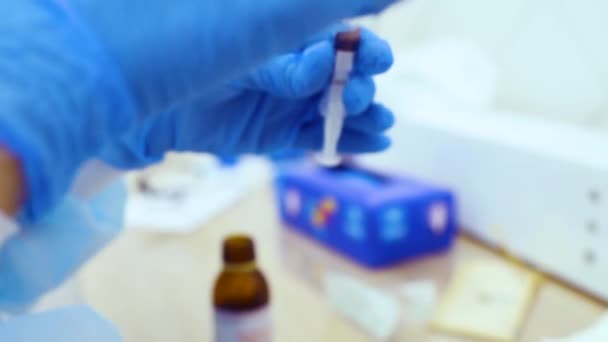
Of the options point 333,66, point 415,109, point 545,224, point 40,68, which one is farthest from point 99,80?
point 415,109

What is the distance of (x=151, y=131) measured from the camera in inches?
24.1

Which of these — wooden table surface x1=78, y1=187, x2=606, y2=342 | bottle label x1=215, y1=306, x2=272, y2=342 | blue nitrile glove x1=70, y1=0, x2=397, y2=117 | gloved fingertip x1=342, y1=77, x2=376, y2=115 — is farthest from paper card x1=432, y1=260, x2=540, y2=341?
blue nitrile glove x1=70, y1=0, x2=397, y2=117

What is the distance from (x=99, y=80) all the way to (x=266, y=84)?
21cm

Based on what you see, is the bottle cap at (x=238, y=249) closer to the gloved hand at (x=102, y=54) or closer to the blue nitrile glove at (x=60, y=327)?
the blue nitrile glove at (x=60, y=327)

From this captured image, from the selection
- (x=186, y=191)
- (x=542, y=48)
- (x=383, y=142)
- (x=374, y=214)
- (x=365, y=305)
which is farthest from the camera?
(x=186, y=191)

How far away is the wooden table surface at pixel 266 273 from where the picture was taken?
30.3 inches

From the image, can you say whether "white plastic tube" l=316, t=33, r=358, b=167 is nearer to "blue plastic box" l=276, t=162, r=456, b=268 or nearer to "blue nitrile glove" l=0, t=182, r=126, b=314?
"blue nitrile glove" l=0, t=182, r=126, b=314

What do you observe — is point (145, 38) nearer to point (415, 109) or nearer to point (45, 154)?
point (45, 154)

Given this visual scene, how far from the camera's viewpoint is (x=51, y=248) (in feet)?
1.62

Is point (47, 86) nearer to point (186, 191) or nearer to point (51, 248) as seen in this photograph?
point (51, 248)

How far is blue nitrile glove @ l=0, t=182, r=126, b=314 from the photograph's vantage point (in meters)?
0.45

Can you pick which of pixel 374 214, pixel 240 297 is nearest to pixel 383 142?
pixel 240 297

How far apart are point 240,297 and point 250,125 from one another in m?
0.17

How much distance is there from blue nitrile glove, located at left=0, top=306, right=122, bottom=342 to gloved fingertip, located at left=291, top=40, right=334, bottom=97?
0.72 feet
